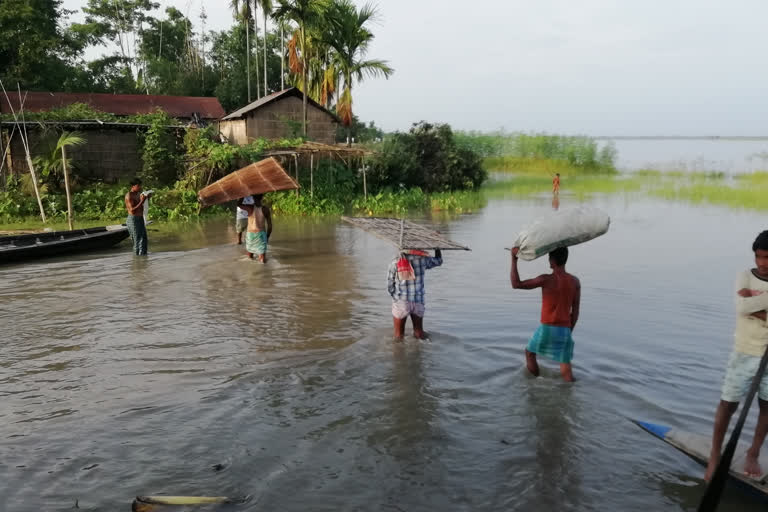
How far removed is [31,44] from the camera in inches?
1010

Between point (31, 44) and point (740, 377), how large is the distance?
96.6ft

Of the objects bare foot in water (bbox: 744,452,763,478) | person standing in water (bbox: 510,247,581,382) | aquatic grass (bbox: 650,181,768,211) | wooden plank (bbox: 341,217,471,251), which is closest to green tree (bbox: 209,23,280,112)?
aquatic grass (bbox: 650,181,768,211)

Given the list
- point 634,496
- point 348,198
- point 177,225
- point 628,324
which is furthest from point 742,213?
point 634,496

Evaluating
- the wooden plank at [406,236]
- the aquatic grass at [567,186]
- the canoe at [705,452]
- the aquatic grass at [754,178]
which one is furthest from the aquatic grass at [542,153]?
the canoe at [705,452]

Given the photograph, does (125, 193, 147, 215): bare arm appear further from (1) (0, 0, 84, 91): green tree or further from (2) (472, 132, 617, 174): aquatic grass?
(2) (472, 132, 617, 174): aquatic grass

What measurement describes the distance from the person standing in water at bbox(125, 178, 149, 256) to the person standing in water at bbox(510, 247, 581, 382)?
798 cm

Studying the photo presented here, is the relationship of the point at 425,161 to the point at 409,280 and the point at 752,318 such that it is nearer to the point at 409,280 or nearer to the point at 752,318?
the point at 409,280

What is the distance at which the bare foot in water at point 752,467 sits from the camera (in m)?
3.24

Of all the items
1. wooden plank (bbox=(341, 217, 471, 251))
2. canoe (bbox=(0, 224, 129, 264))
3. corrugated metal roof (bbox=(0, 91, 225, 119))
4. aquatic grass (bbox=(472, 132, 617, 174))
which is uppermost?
corrugated metal roof (bbox=(0, 91, 225, 119))

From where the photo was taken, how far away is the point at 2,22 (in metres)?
24.5

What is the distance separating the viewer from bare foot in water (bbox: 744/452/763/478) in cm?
324

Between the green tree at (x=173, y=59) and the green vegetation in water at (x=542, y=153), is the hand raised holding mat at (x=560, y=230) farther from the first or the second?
the green tree at (x=173, y=59)

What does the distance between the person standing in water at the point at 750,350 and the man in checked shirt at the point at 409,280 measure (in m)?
2.60

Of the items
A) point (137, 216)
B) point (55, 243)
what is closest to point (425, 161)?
point (137, 216)
